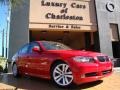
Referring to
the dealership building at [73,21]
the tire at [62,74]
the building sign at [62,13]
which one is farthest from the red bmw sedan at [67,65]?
the building sign at [62,13]

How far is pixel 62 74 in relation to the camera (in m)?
7.49

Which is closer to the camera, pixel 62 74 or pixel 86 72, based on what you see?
pixel 86 72

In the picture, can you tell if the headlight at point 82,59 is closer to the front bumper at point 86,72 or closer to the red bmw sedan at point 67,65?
the red bmw sedan at point 67,65

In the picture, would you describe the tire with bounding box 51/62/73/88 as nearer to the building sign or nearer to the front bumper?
the front bumper

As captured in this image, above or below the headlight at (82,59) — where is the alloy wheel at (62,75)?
below

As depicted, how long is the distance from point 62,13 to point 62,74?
417 inches

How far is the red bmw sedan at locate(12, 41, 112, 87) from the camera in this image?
23.3 feet

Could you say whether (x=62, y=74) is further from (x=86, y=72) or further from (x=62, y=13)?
(x=62, y=13)

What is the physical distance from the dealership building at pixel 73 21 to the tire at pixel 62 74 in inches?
334

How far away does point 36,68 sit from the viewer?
8578 mm

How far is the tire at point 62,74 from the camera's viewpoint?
24.0ft

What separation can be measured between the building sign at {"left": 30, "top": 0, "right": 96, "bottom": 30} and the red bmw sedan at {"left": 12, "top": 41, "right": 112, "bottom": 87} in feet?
26.6

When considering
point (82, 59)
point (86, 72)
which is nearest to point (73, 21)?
point (82, 59)

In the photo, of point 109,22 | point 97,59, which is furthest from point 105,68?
point 109,22
